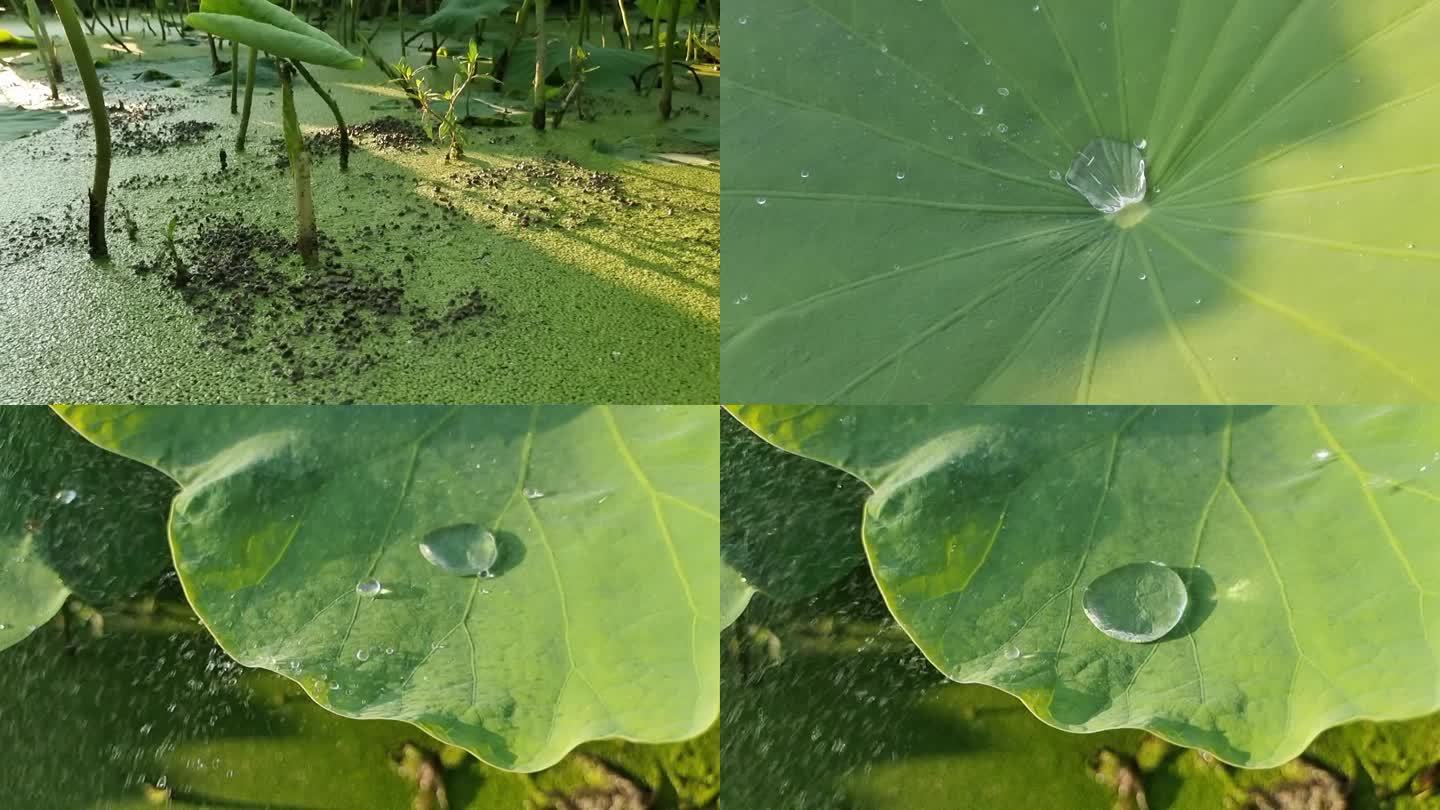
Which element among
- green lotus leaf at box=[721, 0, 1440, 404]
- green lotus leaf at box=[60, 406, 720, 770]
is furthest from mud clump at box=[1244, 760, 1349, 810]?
green lotus leaf at box=[60, 406, 720, 770]

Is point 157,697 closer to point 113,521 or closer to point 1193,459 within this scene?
point 113,521

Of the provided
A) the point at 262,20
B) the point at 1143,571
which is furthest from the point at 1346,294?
the point at 262,20

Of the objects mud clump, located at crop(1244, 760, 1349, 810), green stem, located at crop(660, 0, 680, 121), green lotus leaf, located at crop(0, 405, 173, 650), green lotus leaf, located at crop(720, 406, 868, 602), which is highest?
green stem, located at crop(660, 0, 680, 121)

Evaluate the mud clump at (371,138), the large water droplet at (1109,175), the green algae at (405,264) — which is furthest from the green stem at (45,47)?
the large water droplet at (1109,175)

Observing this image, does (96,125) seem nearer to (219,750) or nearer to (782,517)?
(219,750)

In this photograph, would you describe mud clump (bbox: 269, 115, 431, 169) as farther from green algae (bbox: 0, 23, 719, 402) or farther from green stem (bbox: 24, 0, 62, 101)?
green stem (bbox: 24, 0, 62, 101)

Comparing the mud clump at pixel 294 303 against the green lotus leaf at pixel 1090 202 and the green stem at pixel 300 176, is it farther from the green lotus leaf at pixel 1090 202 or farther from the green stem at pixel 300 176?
the green lotus leaf at pixel 1090 202

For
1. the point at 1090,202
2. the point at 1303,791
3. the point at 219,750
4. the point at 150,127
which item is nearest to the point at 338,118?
the point at 150,127
